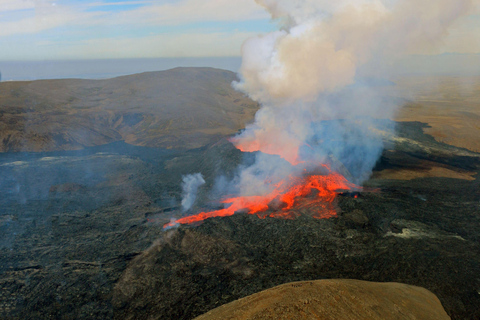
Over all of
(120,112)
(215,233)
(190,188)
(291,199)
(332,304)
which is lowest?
(190,188)

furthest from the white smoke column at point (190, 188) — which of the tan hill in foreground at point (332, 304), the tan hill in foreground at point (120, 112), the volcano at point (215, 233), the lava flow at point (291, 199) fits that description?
the tan hill in foreground at point (120, 112)

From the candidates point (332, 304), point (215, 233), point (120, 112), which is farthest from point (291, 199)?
point (120, 112)

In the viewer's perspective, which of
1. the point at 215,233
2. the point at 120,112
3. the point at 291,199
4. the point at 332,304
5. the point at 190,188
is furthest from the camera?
the point at 120,112

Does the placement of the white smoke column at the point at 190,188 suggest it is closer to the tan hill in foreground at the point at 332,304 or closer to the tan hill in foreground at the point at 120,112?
the tan hill in foreground at the point at 332,304

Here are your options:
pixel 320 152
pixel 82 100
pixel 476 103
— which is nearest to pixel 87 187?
pixel 320 152

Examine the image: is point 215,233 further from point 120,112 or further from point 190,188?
point 120,112

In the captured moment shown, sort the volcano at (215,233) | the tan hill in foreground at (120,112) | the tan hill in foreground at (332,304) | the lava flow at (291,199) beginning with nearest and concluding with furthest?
the tan hill in foreground at (332,304) → the volcano at (215,233) → the lava flow at (291,199) → the tan hill in foreground at (120,112)

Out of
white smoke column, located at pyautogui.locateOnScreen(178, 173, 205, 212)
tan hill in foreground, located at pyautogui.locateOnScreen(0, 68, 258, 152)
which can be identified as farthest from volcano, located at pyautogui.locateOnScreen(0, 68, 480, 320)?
tan hill in foreground, located at pyautogui.locateOnScreen(0, 68, 258, 152)
